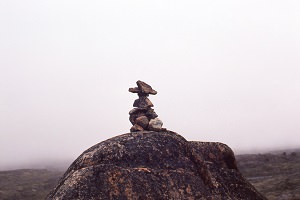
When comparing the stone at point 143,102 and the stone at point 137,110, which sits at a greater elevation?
the stone at point 143,102

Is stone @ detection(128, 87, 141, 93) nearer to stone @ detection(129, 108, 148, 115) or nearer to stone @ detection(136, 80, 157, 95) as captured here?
stone @ detection(136, 80, 157, 95)

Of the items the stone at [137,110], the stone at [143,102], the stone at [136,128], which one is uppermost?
the stone at [143,102]

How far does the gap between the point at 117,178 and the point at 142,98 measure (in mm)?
10092

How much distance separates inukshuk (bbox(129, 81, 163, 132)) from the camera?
98.0 ft

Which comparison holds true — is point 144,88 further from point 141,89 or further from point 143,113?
point 143,113

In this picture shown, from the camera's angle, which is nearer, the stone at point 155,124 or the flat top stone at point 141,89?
the stone at point 155,124

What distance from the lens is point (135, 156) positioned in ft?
83.9

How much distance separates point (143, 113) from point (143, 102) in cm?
98

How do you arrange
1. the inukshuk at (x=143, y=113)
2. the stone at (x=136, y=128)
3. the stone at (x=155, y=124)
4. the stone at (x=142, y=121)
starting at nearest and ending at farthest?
the stone at (x=155, y=124) → the stone at (x=136, y=128) → the inukshuk at (x=143, y=113) → the stone at (x=142, y=121)

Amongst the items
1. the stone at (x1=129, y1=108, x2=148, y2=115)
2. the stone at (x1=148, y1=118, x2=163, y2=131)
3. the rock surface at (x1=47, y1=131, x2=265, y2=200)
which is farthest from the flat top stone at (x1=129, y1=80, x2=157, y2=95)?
the rock surface at (x1=47, y1=131, x2=265, y2=200)

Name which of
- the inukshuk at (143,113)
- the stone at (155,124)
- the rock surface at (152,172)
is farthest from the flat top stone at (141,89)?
the rock surface at (152,172)

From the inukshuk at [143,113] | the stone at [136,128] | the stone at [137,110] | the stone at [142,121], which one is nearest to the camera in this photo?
the stone at [136,128]

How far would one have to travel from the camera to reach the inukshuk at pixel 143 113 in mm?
29875

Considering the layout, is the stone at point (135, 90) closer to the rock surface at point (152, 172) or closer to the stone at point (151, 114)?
the stone at point (151, 114)
